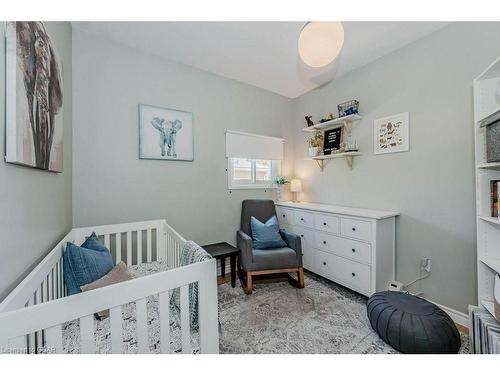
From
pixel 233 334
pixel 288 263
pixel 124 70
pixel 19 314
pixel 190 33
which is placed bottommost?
pixel 233 334

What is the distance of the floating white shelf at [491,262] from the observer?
1.29m

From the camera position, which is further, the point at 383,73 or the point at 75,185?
the point at 383,73

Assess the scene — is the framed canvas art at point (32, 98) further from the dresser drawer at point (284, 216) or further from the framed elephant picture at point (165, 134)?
the dresser drawer at point (284, 216)

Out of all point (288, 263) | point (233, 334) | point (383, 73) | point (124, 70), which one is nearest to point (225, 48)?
point (124, 70)

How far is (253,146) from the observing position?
2.97m

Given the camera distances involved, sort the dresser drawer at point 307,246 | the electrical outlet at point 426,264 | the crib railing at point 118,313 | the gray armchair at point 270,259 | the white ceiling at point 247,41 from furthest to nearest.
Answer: the dresser drawer at point 307,246
the gray armchair at point 270,259
the electrical outlet at point 426,264
the white ceiling at point 247,41
the crib railing at point 118,313

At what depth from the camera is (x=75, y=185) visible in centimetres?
187

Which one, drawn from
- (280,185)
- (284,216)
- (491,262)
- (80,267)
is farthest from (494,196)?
(80,267)

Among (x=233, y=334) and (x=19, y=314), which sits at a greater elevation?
(x=19, y=314)

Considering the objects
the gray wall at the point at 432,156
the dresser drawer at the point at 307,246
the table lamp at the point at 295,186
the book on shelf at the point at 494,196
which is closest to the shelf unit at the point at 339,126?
the gray wall at the point at 432,156

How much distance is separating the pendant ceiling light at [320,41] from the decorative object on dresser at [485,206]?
1089 millimetres

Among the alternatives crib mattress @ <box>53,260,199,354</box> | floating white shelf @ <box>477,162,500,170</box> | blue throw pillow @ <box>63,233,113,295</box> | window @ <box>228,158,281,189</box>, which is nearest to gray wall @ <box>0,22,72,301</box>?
blue throw pillow @ <box>63,233,113,295</box>
